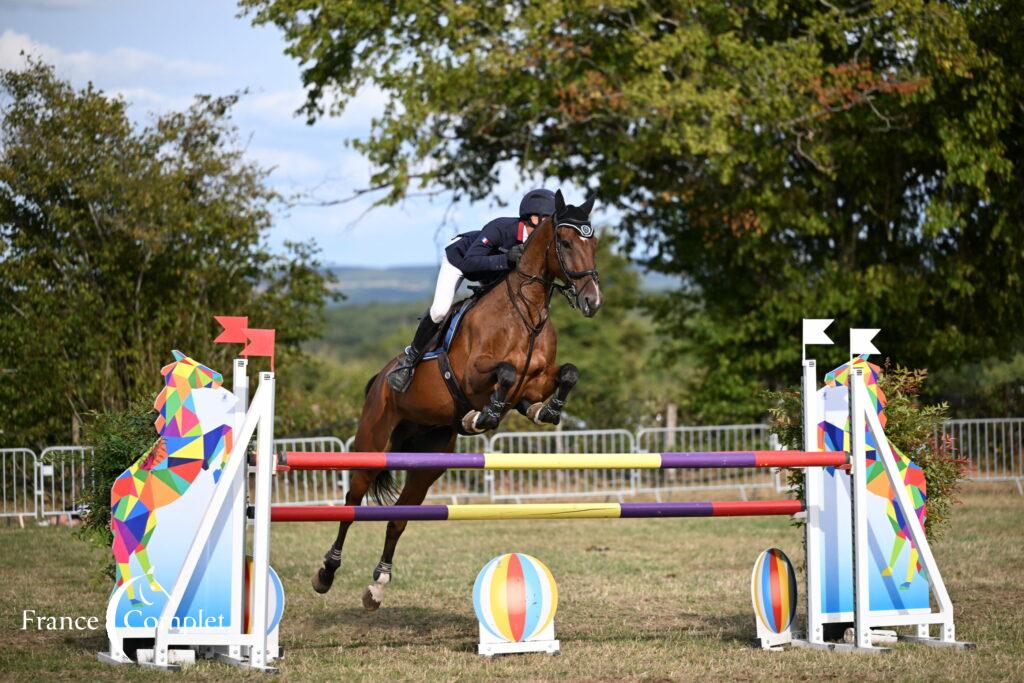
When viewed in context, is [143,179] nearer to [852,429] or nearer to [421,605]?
[421,605]

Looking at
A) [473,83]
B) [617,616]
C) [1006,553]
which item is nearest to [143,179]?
[473,83]

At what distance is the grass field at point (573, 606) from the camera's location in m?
5.05

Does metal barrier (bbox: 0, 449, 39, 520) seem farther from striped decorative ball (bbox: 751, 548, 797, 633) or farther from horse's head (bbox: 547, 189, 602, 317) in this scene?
striped decorative ball (bbox: 751, 548, 797, 633)

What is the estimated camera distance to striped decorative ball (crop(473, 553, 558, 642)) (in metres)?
5.38

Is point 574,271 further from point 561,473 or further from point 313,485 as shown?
point 561,473

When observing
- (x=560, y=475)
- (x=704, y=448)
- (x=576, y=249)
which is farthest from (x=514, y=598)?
(x=704, y=448)

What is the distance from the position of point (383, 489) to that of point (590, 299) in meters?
2.55

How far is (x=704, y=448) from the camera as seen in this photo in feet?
51.2

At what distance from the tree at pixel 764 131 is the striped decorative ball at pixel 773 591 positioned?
32.2ft

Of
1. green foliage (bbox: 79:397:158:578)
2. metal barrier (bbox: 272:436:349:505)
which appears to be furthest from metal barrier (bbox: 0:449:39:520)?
green foliage (bbox: 79:397:158:578)

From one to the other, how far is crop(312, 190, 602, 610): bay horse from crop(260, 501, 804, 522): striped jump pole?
1.92 feet

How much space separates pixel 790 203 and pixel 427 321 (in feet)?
35.5

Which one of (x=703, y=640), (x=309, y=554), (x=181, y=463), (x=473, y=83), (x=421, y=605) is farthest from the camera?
(x=473, y=83)

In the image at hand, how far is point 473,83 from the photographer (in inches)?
600
